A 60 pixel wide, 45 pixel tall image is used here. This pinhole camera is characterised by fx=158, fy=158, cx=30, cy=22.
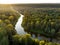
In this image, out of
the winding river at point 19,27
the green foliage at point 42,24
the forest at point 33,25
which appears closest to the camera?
the forest at point 33,25

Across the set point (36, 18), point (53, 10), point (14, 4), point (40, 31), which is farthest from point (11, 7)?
point (53, 10)

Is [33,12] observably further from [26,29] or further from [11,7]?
[26,29]

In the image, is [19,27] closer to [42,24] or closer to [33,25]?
[33,25]

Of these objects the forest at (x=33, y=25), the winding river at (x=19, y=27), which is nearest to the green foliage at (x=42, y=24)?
the forest at (x=33, y=25)

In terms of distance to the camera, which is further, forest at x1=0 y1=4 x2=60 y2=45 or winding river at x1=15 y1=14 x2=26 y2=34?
winding river at x1=15 y1=14 x2=26 y2=34

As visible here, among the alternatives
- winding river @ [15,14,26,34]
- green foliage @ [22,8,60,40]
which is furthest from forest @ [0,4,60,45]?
winding river @ [15,14,26,34]

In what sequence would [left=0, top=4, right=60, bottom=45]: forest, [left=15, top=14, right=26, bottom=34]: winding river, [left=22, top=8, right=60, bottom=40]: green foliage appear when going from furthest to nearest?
[left=22, top=8, right=60, bottom=40]: green foliage
[left=15, top=14, right=26, bottom=34]: winding river
[left=0, top=4, right=60, bottom=45]: forest

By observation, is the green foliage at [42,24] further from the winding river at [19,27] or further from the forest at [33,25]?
the winding river at [19,27]

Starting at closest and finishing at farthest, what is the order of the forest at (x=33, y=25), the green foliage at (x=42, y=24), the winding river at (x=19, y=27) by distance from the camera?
the forest at (x=33, y=25) < the winding river at (x=19, y=27) < the green foliage at (x=42, y=24)

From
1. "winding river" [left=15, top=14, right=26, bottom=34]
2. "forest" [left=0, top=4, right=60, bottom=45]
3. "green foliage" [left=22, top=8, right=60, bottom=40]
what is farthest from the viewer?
"green foliage" [left=22, top=8, right=60, bottom=40]

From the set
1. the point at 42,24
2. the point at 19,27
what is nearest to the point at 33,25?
the point at 42,24

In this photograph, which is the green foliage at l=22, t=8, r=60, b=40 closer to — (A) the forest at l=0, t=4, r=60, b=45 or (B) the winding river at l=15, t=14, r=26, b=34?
(A) the forest at l=0, t=4, r=60, b=45
